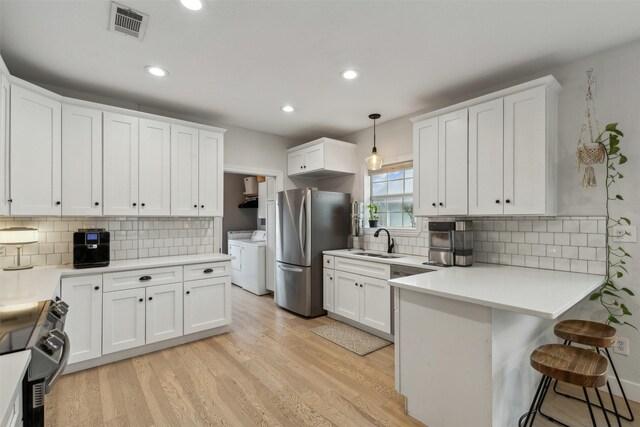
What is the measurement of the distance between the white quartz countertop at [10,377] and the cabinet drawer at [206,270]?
2142mm

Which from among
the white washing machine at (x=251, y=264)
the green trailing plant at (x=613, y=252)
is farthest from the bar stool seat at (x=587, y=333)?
the white washing machine at (x=251, y=264)

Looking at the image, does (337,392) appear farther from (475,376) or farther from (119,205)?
(119,205)

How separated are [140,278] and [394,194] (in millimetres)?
2976

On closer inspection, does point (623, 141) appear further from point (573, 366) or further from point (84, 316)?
point (84, 316)

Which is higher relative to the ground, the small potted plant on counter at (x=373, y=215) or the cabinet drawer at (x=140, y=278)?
the small potted plant on counter at (x=373, y=215)

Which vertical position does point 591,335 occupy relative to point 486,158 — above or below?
below

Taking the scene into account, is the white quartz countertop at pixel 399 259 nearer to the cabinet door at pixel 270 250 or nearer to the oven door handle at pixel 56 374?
the cabinet door at pixel 270 250

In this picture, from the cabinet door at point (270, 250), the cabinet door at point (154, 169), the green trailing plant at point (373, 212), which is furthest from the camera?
the cabinet door at point (270, 250)

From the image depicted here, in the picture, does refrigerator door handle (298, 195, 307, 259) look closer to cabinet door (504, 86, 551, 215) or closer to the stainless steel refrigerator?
the stainless steel refrigerator

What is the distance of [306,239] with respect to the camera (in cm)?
398

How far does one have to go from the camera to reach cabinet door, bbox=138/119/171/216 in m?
3.14

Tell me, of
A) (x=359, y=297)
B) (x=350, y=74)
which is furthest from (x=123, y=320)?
(x=350, y=74)

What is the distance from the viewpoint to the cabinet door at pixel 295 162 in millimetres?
4500

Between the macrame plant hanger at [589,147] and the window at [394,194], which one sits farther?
the window at [394,194]
